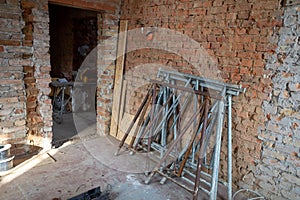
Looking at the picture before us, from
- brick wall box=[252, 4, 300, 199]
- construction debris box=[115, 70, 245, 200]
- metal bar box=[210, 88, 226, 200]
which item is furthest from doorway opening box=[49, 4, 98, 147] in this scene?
brick wall box=[252, 4, 300, 199]

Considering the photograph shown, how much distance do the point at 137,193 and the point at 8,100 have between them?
6.59 feet

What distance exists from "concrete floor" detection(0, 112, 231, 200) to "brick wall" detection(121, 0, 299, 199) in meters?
0.71

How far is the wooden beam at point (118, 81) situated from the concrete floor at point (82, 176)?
0.41 metres

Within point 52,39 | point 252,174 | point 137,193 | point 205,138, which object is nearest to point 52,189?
point 137,193

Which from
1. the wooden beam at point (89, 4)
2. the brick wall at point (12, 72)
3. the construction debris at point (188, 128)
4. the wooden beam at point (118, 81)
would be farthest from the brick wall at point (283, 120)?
the brick wall at point (12, 72)

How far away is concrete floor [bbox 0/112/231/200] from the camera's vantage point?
8.45 ft

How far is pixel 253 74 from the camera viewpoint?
2.47m

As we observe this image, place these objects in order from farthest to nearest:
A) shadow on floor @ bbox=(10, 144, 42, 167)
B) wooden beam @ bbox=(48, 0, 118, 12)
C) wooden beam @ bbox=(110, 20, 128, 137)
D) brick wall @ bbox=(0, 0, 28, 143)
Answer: wooden beam @ bbox=(110, 20, 128, 137) → wooden beam @ bbox=(48, 0, 118, 12) → shadow on floor @ bbox=(10, 144, 42, 167) → brick wall @ bbox=(0, 0, 28, 143)

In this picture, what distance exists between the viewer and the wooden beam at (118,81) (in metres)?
3.90

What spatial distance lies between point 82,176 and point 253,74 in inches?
90.3

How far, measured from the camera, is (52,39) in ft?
23.8

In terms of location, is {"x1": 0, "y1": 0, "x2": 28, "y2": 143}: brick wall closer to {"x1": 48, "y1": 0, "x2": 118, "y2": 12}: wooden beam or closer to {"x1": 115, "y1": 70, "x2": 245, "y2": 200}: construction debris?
{"x1": 48, "y1": 0, "x2": 118, "y2": 12}: wooden beam

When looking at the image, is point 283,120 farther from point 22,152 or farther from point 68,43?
point 68,43

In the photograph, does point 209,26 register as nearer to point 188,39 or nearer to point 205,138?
point 188,39
